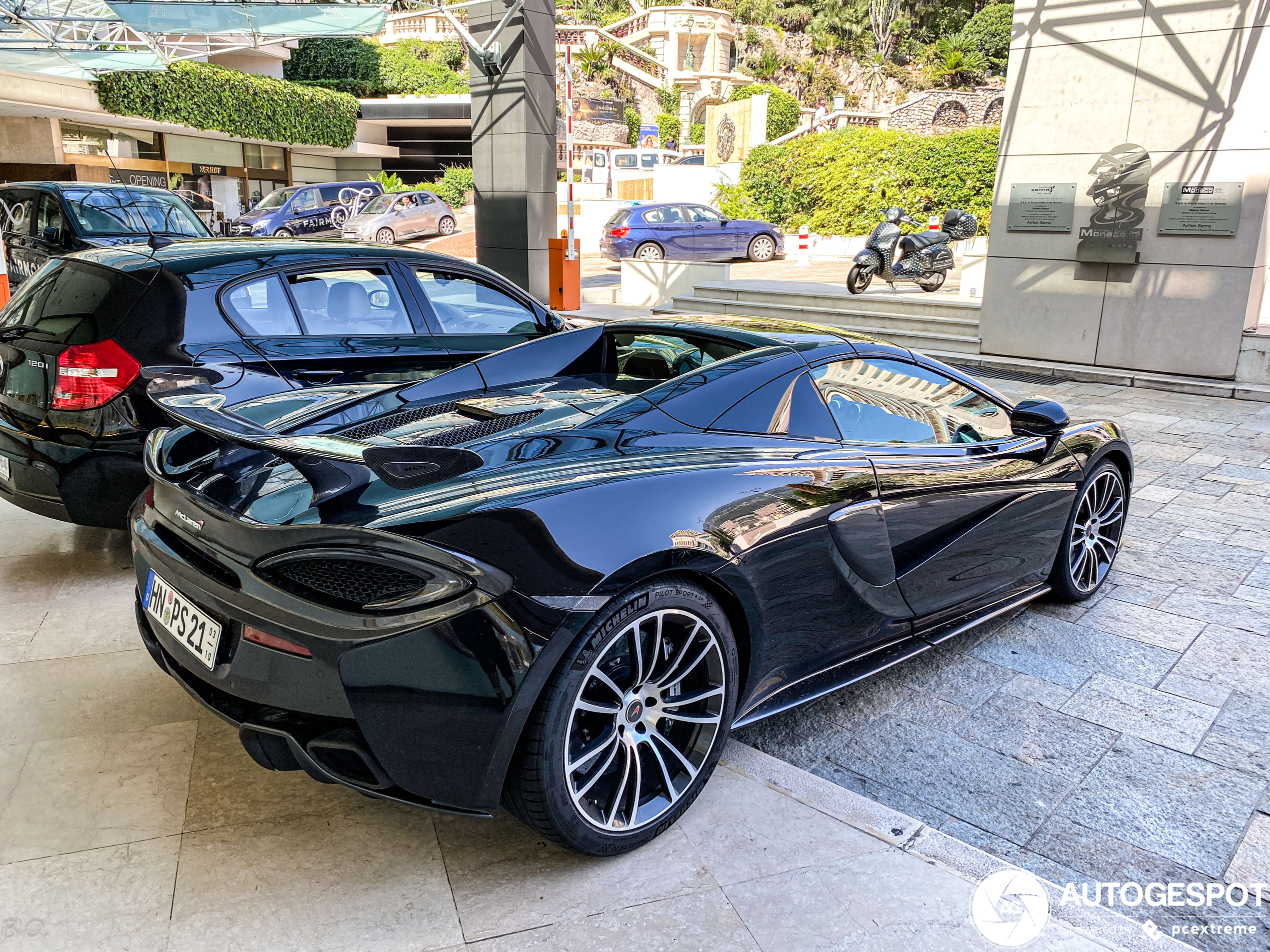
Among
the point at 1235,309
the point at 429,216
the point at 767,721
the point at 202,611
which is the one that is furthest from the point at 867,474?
the point at 429,216

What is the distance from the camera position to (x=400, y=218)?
2370 centimetres

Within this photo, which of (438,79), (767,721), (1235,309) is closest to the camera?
(767,721)

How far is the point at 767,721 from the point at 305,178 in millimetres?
42020

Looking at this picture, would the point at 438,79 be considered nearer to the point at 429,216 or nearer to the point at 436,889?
the point at 429,216

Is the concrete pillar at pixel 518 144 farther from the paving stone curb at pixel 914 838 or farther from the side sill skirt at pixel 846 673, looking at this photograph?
the paving stone curb at pixel 914 838

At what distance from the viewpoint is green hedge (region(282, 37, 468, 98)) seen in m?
42.8

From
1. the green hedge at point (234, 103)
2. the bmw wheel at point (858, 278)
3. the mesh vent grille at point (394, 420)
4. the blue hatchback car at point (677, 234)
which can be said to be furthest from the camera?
the green hedge at point (234, 103)

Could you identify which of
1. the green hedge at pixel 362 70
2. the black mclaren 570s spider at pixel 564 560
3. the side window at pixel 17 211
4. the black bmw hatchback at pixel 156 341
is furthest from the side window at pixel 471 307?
the green hedge at pixel 362 70

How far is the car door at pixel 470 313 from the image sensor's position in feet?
16.6

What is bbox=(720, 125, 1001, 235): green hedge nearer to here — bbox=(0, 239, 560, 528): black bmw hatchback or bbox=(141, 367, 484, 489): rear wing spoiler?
bbox=(0, 239, 560, 528): black bmw hatchback

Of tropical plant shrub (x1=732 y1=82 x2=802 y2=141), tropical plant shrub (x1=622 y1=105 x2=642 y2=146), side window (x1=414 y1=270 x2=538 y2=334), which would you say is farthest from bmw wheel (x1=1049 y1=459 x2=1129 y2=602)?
tropical plant shrub (x1=622 y1=105 x2=642 y2=146)

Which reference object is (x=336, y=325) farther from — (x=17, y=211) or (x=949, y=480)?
(x=17, y=211)

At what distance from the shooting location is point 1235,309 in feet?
30.2

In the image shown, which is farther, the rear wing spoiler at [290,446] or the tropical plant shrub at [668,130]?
the tropical plant shrub at [668,130]
